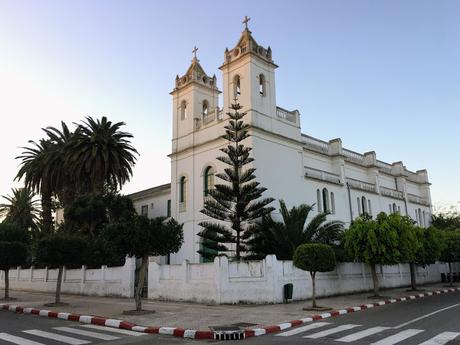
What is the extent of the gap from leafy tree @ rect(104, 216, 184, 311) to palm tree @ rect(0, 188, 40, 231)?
3205 centimetres

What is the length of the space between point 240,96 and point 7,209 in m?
30.9

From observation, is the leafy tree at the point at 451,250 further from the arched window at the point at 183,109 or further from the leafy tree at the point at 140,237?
the leafy tree at the point at 140,237

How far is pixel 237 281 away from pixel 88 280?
11077 mm

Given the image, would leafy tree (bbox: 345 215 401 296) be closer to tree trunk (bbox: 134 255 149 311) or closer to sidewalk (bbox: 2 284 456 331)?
sidewalk (bbox: 2 284 456 331)

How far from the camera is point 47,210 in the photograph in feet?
107

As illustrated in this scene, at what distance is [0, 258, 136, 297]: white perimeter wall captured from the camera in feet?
70.6

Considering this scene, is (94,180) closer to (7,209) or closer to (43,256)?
(43,256)

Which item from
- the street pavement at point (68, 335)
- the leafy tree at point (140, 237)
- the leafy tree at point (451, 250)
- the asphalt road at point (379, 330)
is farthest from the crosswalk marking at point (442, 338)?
the leafy tree at point (451, 250)

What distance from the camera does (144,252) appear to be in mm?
14562

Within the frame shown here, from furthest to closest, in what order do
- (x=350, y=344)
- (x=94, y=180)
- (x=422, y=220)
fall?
(x=422, y=220) → (x=94, y=180) → (x=350, y=344)

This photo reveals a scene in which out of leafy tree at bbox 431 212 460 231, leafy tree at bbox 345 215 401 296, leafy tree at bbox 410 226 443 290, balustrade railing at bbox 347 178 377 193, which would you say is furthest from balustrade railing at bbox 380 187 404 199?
leafy tree at bbox 345 215 401 296

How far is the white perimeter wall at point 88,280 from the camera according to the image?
2153 cm

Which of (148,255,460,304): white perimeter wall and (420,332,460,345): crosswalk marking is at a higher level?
(148,255,460,304): white perimeter wall

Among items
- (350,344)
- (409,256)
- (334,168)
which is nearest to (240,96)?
(334,168)
